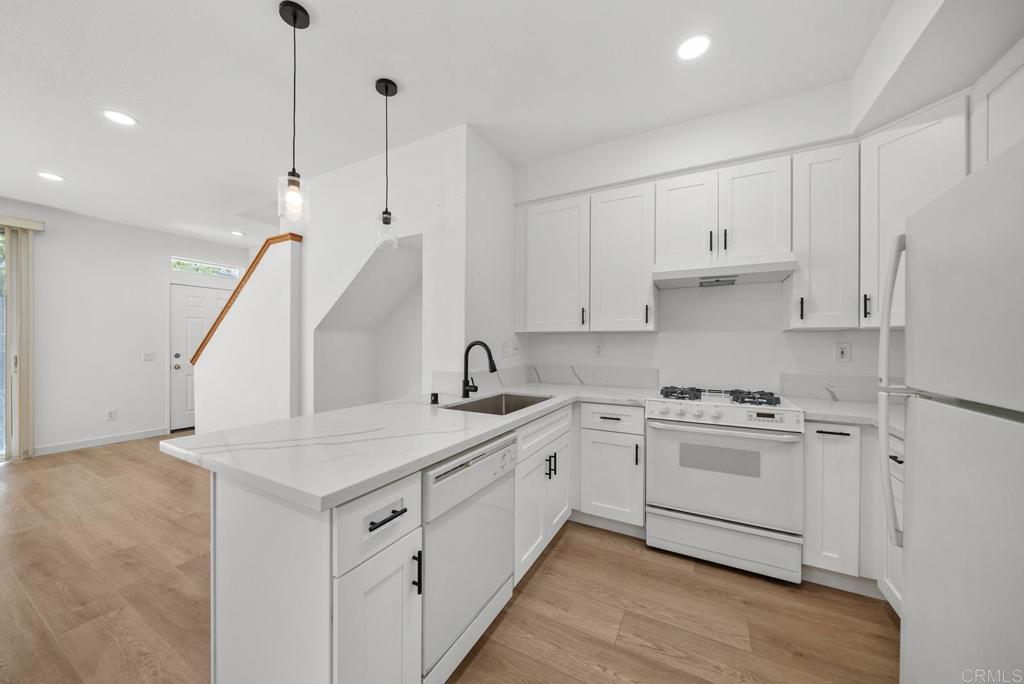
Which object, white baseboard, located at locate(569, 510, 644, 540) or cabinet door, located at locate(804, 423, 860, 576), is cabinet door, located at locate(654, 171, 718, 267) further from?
white baseboard, located at locate(569, 510, 644, 540)

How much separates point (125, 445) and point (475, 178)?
523 cm

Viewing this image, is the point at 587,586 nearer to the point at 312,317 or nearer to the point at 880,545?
the point at 880,545

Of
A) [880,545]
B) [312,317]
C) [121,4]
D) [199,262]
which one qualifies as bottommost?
[880,545]

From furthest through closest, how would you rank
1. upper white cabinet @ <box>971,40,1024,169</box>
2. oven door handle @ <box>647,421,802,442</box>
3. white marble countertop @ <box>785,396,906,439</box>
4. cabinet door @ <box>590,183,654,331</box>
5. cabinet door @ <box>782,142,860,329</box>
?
cabinet door @ <box>590,183,654,331</box> < cabinet door @ <box>782,142,860,329</box> < oven door handle @ <box>647,421,802,442</box> < white marble countertop @ <box>785,396,906,439</box> < upper white cabinet @ <box>971,40,1024,169</box>

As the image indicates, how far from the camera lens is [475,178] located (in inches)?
97.5

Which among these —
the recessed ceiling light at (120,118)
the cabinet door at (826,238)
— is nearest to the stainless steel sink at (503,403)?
the cabinet door at (826,238)

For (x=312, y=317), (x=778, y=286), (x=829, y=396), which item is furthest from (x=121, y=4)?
(x=829, y=396)

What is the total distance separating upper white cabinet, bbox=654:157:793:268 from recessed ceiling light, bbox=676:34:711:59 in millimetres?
734

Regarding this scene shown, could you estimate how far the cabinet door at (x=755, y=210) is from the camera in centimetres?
217

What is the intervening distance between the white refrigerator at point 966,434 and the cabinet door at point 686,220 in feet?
4.49

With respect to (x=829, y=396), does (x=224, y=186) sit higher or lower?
higher

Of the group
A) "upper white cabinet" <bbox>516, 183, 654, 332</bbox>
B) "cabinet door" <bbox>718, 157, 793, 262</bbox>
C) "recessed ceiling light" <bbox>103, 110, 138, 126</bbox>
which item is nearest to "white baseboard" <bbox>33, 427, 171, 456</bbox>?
"recessed ceiling light" <bbox>103, 110, 138, 126</bbox>

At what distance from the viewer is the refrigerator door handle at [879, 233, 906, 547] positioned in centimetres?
107

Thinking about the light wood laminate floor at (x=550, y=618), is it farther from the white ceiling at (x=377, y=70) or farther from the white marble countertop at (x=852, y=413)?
the white ceiling at (x=377, y=70)
